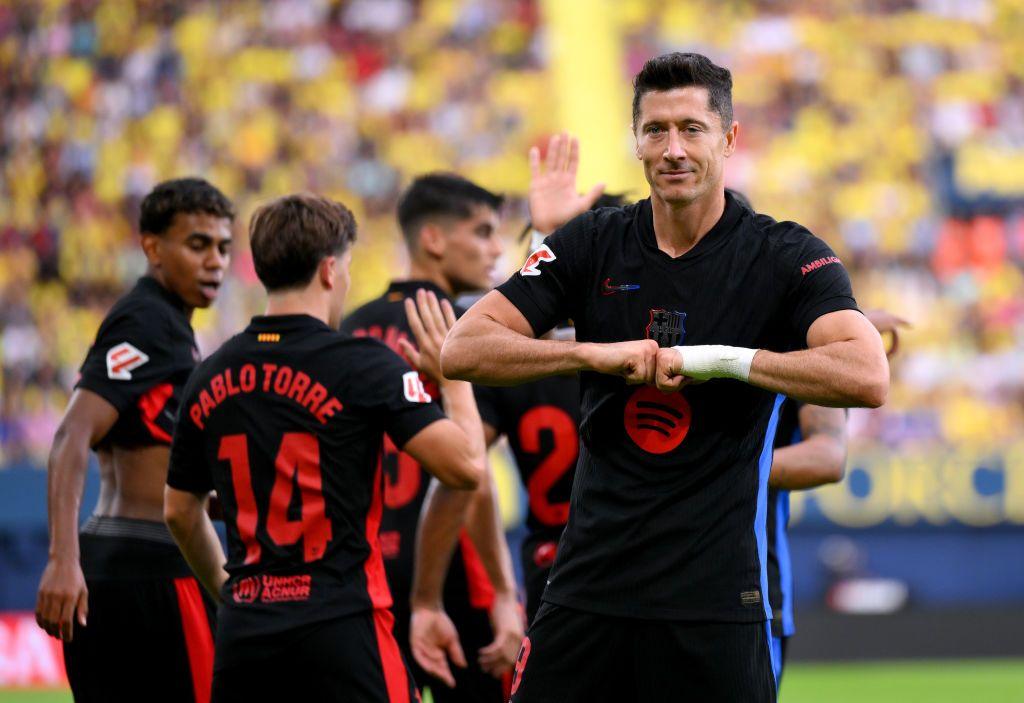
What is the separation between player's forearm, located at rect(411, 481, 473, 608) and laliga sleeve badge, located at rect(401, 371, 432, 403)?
109 centimetres

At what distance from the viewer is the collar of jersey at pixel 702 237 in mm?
4059

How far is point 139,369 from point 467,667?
6.13 feet

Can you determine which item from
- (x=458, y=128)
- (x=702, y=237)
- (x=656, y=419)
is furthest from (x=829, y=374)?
(x=458, y=128)

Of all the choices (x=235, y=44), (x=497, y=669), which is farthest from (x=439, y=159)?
(x=497, y=669)

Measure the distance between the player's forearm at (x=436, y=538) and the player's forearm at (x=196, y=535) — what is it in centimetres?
84

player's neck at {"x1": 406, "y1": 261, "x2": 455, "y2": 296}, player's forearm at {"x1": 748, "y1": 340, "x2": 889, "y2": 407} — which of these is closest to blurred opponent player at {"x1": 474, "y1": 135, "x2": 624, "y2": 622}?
player's neck at {"x1": 406, "y1": 261, "x2": 455, "y2": 296}

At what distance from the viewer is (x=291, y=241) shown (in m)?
4.35

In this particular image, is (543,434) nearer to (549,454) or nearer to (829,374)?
(549,454)

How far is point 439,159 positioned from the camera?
19.5 meters

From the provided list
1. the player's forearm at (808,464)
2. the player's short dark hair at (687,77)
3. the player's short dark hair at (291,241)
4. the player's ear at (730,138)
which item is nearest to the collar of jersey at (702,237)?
the player's ear at (730,138)

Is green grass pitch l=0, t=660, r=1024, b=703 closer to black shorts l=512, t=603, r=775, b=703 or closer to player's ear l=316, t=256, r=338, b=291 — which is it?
black shorts l=512, t=603, r=775, b=703

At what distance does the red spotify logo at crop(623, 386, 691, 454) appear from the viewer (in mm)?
3949

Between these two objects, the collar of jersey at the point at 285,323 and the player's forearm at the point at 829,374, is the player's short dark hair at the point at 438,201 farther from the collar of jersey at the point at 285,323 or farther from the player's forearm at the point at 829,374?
the player's forearm at the point at 829,374

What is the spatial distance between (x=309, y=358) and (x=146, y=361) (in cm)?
125
